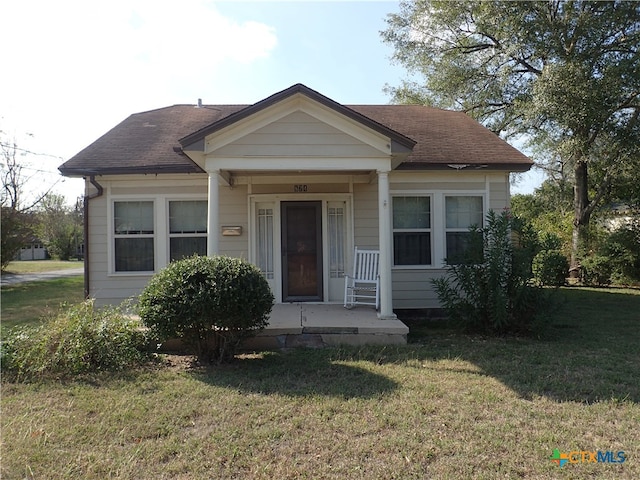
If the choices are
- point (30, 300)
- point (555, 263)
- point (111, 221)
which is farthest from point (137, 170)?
point (555, 263)

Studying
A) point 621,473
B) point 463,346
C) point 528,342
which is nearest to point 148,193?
point 463,346

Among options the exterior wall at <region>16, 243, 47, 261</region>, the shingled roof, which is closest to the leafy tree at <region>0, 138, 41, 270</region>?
the shingled roof

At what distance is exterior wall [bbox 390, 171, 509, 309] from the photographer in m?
8.09

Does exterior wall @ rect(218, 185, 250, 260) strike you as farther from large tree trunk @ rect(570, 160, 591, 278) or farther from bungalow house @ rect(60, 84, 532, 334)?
large tree trunk @ rect(570, 160, 591, 278)

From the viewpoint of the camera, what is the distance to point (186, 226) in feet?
26.2

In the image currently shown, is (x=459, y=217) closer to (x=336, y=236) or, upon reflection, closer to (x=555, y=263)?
(x=336, y=236)

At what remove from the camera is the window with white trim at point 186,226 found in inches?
314

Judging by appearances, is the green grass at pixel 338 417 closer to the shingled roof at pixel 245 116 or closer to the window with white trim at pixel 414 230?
the window with white trim at pixel 414 230

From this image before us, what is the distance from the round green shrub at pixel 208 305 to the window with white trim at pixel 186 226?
2.83 metres

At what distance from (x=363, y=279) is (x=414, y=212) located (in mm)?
1753

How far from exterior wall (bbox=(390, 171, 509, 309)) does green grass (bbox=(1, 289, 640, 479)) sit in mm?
2570

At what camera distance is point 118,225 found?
25.9ft

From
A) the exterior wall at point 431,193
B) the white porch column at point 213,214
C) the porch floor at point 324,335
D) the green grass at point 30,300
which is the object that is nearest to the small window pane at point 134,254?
the green grass at point 30,300

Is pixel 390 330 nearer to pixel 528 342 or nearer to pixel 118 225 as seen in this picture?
pixel 528 342
